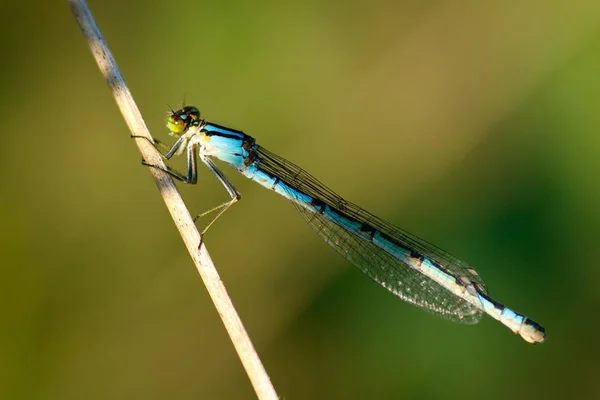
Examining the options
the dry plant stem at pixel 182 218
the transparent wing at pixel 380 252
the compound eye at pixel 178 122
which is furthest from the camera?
the transparent wing at pixel 380 252

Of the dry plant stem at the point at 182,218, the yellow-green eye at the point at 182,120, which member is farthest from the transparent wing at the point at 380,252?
the dry plant stem at the point at 182,218

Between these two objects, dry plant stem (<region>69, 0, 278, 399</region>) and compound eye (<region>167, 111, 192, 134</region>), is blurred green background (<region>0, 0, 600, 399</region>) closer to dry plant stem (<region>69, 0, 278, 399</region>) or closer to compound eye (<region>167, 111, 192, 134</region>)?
compound eye (<region>167, 111, 192, 134</region>)

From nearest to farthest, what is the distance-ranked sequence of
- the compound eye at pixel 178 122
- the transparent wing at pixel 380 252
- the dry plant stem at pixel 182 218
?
the dry plant stem at pixel 182 218
the compound eye at pixel 178 122
the transparent wing at pixel 380 252

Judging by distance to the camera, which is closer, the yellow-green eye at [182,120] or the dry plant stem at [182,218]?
the dry plant stem at [182,218]

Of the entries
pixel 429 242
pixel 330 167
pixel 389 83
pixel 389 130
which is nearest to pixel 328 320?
pixel 429 242

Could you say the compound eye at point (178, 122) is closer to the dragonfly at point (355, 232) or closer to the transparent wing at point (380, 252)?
the dragonfly at point (355, 232)

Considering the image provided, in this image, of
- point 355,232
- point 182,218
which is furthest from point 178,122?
point 355,232

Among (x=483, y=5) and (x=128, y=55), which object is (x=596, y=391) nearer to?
(x=483, y=5)

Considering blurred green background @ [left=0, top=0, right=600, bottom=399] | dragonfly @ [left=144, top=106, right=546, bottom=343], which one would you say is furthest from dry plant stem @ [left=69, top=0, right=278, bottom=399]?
blurred green background @ [left=0, top=0, right=600, bottom=399]
